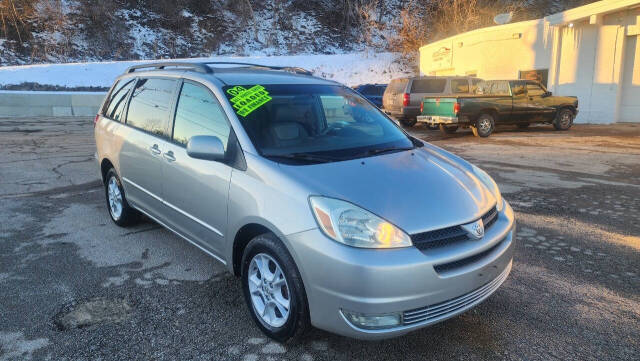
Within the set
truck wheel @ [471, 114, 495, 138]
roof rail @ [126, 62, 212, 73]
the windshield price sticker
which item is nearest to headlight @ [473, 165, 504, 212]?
the windshield price sticker

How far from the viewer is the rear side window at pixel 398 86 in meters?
16.8

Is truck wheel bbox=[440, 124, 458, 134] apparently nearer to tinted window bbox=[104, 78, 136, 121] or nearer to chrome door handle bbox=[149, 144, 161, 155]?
tinted window bbox=[104, 78, 136, 121]

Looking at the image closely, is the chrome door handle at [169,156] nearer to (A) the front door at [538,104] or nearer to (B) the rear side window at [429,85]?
(B) the rear side window at [429,85]

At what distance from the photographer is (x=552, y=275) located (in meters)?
3.99

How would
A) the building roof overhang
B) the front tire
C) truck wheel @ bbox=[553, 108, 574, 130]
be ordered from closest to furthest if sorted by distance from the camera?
the front tire → truck wheel @ bbox=[553, 108, 574, 130] → the building roof overhang

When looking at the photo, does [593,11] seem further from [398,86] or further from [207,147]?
[207,147]

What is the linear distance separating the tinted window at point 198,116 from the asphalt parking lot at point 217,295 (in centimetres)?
125

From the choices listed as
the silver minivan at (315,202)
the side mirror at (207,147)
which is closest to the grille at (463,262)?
the silver minivan at (315,202)

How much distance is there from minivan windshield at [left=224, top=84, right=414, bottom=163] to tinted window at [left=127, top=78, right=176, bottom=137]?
0.90m

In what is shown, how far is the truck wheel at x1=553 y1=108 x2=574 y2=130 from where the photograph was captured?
15.8 m

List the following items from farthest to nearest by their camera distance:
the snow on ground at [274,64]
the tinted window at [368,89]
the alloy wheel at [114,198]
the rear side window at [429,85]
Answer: the snow on ground at [274,64] → the tinted window at [368,89] → the rear side window at [429,85] → the alloy wheel at [114,198]

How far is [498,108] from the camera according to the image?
47.7ft

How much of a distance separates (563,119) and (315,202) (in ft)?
51.8

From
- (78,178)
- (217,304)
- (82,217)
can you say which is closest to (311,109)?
(217,304)
